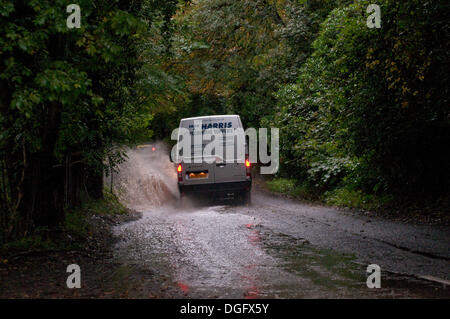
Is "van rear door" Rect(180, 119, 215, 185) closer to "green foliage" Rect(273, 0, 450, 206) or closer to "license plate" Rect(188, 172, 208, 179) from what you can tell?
"license plate" Rect(188, 172, 208, 179)

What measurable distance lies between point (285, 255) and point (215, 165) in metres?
8.73

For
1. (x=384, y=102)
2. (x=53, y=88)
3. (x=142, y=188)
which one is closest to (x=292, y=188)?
(x=142, y=188)

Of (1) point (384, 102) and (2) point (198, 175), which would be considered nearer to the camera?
(1) point (384, 102)

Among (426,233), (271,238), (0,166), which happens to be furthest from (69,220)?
(426,233)

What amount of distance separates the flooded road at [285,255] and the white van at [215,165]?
110 inches

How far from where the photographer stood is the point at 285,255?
29.9ft

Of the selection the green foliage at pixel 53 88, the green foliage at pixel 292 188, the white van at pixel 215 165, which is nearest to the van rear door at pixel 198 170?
the white van at pixel 215 165

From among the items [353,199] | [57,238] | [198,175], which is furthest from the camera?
[198,175]

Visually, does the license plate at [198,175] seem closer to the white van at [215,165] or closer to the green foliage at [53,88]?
the white van at [215,165]

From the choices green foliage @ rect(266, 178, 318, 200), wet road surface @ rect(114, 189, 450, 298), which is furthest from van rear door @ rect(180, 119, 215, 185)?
green foliage @ rect(266, 178, 318, 200)

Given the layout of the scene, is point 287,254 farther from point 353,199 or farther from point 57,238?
point 353,199

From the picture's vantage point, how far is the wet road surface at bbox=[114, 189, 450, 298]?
6754 mm

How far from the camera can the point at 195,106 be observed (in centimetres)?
4269
